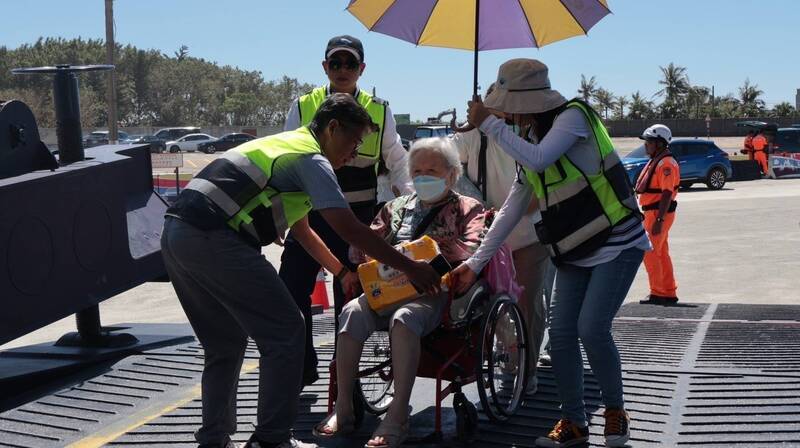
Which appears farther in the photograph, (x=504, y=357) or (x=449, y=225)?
(x=504, y=357)

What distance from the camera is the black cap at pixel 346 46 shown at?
18.2 ft

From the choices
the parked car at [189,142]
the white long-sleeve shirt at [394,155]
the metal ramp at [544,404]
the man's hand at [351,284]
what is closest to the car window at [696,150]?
the metal ramp at [544,404]

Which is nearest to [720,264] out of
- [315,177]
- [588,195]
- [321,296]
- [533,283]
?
[321,296]

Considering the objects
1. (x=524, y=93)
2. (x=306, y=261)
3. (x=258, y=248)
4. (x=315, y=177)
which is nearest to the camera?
(x=315, y=177)

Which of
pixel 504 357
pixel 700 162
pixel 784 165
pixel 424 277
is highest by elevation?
pixel 424 277

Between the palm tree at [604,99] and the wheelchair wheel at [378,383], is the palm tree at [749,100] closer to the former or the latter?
the palm tree at [604,99]

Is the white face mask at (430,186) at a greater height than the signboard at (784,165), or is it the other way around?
the white face mask at (430,186)

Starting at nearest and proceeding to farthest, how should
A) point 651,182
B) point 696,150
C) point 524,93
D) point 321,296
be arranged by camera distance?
point 524,93 < point 321,296 < point 651,182 < point 696,150

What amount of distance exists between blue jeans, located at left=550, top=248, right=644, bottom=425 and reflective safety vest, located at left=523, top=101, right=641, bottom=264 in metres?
0.14

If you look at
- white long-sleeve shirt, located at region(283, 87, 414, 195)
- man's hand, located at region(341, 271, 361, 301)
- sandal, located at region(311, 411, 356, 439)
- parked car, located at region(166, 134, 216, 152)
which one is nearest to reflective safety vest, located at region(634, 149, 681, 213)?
white long-sleeve shirt, located at region(283, 87, 414, 195)

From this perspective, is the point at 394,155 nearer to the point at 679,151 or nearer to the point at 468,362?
the point at 468,362

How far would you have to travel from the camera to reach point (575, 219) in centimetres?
451

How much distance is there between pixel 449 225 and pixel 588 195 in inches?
33.3

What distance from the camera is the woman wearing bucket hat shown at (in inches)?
175
